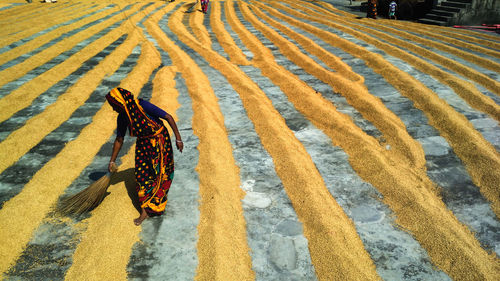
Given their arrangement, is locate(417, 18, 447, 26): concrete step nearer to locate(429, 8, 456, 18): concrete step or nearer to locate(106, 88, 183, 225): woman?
locate(429, 8, 456, 18): concrete step

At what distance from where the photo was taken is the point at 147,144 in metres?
2.84

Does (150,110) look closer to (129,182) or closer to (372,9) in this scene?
(129,182)

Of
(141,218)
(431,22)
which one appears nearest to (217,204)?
(141,218)

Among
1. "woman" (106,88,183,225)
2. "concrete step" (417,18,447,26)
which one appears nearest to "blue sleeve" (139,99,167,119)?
"woman" (106,88,183,225)

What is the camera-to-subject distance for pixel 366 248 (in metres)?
2.71

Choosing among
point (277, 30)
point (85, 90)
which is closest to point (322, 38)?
point (277, 30)

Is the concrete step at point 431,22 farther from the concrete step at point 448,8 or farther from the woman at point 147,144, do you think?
the woman at point 147,144

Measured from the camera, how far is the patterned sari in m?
2.73

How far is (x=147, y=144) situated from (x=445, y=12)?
499 inches

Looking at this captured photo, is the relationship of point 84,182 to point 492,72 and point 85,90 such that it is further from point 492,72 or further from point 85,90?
point 492,72

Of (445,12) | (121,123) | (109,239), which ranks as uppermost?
(445,12)

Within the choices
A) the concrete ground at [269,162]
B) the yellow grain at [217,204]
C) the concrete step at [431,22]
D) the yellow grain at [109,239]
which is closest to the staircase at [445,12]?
the concrete step at [431,22]

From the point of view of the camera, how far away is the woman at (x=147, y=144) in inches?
108

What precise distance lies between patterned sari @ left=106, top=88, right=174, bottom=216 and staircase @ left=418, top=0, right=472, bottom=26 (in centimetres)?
1192
